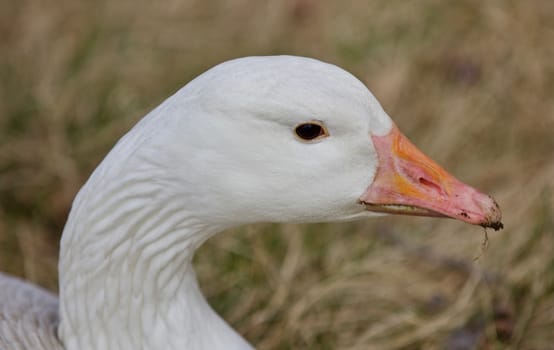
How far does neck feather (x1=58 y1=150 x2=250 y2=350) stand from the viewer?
89.4 inches

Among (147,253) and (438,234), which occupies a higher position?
(147,253)

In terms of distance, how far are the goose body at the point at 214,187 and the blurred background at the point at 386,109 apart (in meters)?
1.00

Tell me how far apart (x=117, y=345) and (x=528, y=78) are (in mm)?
3262

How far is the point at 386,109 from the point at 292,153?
9.50 ft

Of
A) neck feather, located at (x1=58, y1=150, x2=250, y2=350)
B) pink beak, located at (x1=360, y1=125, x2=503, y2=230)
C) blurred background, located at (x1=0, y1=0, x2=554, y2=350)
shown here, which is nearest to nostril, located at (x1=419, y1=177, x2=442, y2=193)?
pink beak, located at (x1=360, y1=125, x2=503, y2=230)

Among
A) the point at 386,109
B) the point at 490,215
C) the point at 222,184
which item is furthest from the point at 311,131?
the point at 386,109

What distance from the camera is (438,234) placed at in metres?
4.07

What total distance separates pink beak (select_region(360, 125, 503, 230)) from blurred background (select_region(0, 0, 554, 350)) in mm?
1177

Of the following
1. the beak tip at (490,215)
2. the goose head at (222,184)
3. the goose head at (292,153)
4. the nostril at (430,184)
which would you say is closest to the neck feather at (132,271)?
the goose head at (222,184)

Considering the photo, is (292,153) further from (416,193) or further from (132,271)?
(132,271)

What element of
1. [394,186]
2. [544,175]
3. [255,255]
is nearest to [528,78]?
[544,175]

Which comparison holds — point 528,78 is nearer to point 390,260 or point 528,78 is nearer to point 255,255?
point 390,260

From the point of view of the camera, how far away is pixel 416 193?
2227mm

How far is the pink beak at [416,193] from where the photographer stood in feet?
7.22
